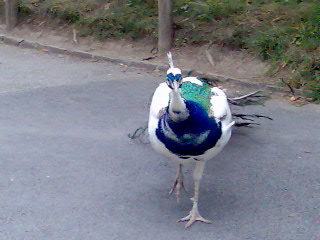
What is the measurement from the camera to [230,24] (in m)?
8.54

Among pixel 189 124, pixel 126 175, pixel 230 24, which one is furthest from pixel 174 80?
pixel 230 24

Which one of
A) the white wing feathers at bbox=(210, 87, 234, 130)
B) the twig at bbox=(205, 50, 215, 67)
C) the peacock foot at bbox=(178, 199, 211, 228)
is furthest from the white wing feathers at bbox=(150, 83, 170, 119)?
the twig at bbox=(205, 50, 215, 67)

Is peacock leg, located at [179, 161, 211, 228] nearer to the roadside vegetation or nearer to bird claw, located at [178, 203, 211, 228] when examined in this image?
bird claw, located at [178, 203, 211, 228]

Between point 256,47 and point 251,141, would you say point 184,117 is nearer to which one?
point 251,141

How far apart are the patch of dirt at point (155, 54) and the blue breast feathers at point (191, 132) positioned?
154 inches

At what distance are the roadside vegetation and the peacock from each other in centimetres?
323

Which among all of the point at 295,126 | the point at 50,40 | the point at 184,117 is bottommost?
the point at 50,40

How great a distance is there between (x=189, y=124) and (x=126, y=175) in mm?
1382

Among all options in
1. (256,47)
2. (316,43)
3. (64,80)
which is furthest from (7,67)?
(316,43)

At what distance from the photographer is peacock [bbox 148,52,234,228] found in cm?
349

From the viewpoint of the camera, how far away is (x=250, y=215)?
164 inches

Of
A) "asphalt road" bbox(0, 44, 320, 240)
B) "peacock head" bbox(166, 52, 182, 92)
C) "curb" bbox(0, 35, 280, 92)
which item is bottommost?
"curb" bbox(0, 35, 280, 92)

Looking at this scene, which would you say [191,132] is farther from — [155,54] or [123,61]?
[155,54]

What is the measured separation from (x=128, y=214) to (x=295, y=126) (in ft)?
8.41
